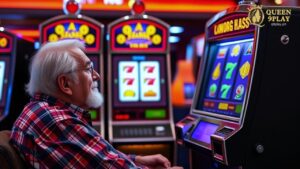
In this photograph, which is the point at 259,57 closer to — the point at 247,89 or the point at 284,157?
the point at 247,89

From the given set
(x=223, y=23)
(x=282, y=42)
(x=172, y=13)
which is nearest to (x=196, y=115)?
(x=223, y=23)

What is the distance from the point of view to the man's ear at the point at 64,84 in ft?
7.66

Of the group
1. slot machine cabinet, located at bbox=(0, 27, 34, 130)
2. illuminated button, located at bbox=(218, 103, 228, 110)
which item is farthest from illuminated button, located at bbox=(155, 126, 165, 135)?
illuminated button, located at bbox=(218, 103, 228, 110)

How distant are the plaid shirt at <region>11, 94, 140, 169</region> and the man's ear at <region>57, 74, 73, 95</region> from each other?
0.40ft

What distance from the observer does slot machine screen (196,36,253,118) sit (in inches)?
111

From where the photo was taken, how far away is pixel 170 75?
505 cm

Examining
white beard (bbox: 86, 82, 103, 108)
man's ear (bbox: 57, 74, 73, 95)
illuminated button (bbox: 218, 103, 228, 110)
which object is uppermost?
man's ear (bbox: 57, 74, 73, 95)

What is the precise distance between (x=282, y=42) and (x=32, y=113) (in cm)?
136

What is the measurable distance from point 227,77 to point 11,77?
265cm

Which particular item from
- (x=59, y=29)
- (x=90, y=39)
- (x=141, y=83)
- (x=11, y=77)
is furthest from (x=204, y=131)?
(x=11, y=77)

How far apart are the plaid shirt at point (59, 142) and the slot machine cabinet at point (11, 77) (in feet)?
8.89

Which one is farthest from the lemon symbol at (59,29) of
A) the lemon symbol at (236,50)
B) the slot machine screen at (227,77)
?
the lemon symbol at (236,50)

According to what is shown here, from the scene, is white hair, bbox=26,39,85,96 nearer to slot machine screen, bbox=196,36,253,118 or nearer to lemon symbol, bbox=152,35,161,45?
slot machine screen, bbox=196,36,253,118

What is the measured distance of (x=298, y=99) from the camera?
2.68m
